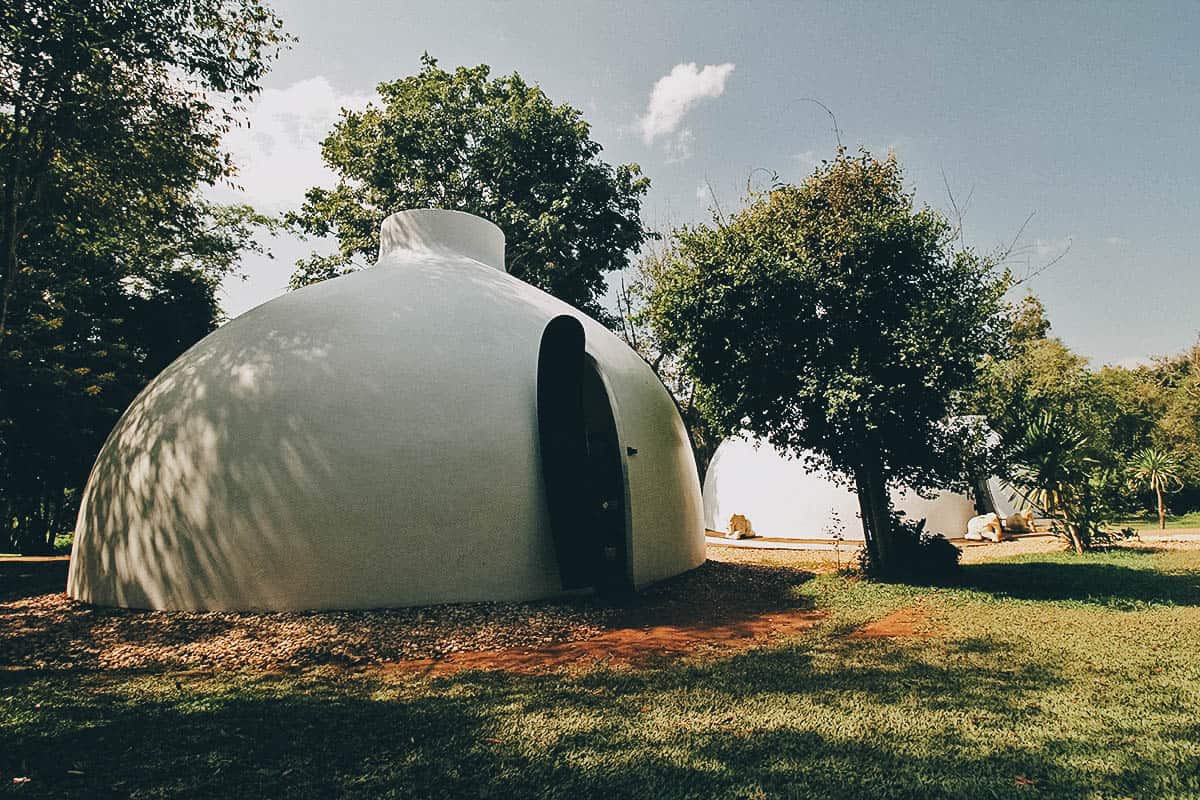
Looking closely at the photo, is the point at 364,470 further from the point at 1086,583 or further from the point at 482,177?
the point at 482,177

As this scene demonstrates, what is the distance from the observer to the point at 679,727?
4.05 metres

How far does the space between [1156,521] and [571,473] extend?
26660 mm

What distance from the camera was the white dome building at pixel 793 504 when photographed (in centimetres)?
1723

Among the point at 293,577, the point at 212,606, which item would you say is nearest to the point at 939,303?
the point at 293,577

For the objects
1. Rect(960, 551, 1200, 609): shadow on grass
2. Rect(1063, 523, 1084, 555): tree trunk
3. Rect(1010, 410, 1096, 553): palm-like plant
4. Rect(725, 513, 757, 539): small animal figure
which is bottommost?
Rect(960, 551, 1200, 609): shadow on grass

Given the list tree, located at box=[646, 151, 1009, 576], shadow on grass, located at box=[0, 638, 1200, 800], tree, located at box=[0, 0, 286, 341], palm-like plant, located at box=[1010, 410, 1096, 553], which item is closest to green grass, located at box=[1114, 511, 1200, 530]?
palm-like plant, located at box=[1010, 410, 1096, 553]

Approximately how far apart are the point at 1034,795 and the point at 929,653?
10.1 ft

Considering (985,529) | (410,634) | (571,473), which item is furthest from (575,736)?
(985,529)

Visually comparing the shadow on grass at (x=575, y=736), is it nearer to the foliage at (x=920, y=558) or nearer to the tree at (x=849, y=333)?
the tree at (x=849, y=333)

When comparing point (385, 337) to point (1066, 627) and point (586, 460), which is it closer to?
point (586, 460)

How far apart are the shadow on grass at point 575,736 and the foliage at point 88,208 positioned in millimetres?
8575

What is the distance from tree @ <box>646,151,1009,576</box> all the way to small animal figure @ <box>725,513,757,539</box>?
8.09m

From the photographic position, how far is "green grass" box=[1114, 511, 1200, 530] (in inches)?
813

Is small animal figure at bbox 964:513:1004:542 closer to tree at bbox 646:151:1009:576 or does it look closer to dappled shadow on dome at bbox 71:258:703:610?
tree at bbox 646:151:1009:576
